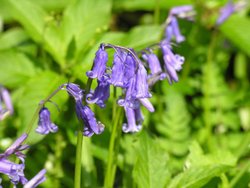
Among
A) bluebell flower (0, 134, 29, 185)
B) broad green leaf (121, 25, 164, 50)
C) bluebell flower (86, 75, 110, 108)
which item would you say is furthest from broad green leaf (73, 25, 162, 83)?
bluebell flower (0, 134, 29, 185)

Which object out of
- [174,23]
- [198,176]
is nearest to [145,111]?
[174,23]

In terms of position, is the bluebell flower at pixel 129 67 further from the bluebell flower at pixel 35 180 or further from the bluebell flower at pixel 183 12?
the bluebell flower at pixel 183 12

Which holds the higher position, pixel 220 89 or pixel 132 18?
pixel 132 18

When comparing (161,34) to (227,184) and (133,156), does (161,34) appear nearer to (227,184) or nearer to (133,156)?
(133,156)

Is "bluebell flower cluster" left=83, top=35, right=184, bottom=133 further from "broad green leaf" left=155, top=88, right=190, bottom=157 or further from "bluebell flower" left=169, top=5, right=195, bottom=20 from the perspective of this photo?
Result: "bluebell flower" left=169, top=5, right=195, bottom=20

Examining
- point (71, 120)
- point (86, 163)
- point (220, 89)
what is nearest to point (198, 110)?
point (220, 89)

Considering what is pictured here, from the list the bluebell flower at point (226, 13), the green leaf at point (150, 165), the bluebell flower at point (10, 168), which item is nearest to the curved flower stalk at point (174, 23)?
the bluebell flower at point (226, 13)

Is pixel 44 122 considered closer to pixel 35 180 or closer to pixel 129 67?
pixel 35 180
